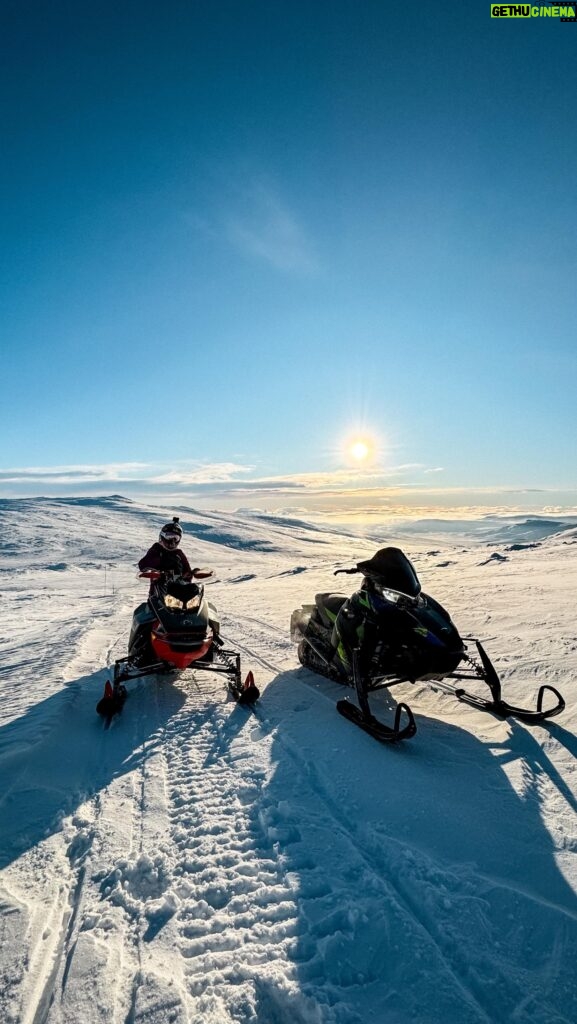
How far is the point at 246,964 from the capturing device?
232 centimetres

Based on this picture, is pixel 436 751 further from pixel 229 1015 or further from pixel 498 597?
pixel 498 597

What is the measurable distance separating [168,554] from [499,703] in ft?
17.6

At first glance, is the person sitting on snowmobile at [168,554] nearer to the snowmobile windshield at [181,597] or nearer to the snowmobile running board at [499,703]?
the snowmobile windshield at [181,597]

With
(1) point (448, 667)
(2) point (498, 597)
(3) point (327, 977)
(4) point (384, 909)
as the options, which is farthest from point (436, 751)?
(2) point (498, 597)

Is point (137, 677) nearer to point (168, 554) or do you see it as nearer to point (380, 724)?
point (168, 554)

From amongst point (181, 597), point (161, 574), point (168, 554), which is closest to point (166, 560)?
point (168, 554)

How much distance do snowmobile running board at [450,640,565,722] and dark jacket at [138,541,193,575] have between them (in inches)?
180

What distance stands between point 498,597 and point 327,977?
1024 cm

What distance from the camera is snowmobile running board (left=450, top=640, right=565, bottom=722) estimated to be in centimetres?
472

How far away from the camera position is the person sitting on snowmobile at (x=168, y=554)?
7762mm

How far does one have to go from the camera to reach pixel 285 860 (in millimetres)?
3012

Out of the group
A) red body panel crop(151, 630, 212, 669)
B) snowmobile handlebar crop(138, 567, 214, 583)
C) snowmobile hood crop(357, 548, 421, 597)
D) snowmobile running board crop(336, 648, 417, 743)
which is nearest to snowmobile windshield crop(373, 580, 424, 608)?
snowmobile hood crop(357, 548, 421, 597)

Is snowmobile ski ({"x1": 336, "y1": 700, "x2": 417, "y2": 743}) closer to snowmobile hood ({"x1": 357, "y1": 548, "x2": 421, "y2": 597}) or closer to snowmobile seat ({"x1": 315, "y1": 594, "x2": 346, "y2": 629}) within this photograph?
snowmobile hood ({"x1": 357, "y1": 548, "x2": 421, "y2": 597})

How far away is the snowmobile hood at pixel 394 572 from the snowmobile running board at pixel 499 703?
3.70 ft
